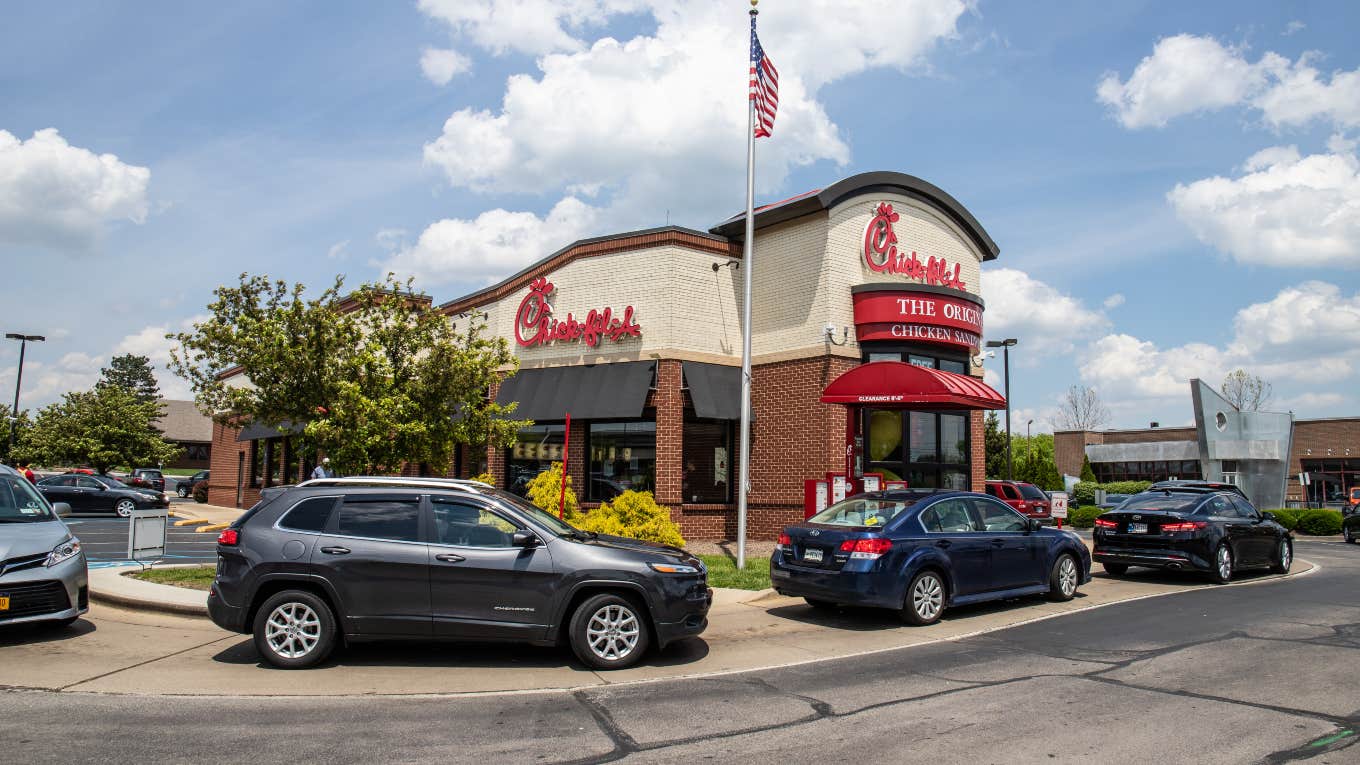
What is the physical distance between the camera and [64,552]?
8.50m

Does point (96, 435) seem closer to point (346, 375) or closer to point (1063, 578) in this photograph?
point (346, 375)

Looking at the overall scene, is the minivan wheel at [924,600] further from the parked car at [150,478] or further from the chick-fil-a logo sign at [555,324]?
the parked car at [150,478]

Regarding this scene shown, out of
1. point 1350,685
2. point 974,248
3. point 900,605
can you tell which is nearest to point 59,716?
point 900,605

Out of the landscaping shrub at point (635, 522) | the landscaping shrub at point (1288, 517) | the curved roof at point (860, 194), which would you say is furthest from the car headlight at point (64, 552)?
the landscaping shrub at point (1288, 517)

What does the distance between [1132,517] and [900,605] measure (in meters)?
6.51

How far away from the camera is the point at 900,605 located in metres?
9.63

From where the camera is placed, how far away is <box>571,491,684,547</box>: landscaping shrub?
13.2 m

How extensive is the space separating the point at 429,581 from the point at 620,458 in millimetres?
11683

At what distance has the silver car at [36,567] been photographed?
25.9 ft

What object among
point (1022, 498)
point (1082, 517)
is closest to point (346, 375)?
point (1022, 498)

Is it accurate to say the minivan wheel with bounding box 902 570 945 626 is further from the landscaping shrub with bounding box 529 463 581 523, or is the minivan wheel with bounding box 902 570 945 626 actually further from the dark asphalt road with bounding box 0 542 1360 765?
the landscaping shrub with bounding box 529 463 581 523

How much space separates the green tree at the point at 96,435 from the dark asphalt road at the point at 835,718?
42.0 metres

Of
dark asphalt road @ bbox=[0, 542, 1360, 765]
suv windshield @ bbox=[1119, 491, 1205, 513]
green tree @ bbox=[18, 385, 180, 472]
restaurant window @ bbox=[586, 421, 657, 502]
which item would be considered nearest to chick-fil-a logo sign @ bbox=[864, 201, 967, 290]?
restaurant window @ bbox=[586, 421, 657, 502]

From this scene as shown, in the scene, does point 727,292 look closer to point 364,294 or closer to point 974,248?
point 974,248
